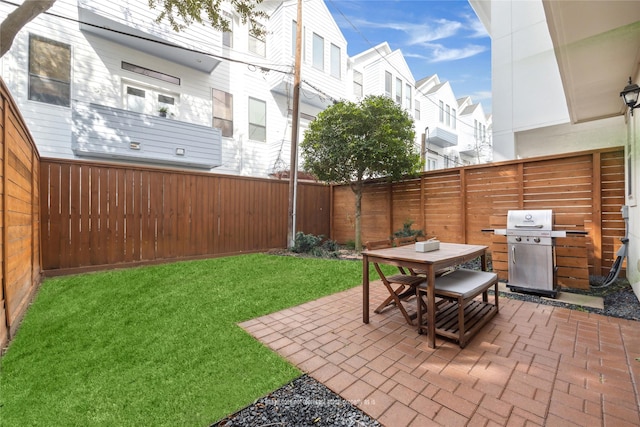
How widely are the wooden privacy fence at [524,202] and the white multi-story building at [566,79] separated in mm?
373

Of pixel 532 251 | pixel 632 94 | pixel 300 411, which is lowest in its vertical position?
pixel 300 411

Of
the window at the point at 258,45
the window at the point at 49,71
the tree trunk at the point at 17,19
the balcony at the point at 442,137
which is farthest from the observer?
the balcony at the point at 442,137

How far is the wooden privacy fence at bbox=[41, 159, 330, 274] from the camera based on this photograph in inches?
185

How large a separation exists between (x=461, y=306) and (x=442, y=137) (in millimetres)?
16290

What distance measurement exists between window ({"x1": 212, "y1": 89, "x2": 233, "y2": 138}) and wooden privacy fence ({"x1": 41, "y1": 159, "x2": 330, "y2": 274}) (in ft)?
11.7

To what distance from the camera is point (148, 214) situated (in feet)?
18.1

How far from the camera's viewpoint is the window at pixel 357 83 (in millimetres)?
13465

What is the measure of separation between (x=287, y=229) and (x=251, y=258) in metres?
1.69

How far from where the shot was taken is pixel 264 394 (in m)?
1.77

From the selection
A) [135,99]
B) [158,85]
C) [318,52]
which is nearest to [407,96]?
[318,52]

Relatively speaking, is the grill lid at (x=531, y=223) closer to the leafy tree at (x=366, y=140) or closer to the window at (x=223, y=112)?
the leafy tree at (x=366, y=140)

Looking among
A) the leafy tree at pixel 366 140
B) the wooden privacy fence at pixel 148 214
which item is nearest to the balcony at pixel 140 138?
the wooden privacy fence at pixel 148 214

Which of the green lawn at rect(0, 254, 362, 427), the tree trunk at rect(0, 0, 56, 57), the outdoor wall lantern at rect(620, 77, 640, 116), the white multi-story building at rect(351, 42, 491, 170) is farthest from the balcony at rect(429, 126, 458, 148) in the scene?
the tree trunk at rect(0, 0, 56, 57)

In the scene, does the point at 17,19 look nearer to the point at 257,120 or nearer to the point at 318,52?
the point at 257,120
